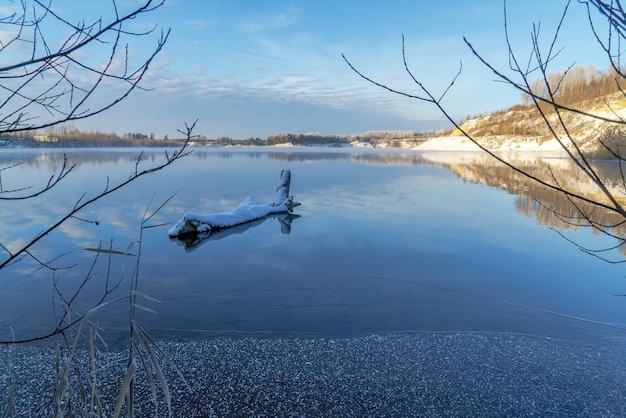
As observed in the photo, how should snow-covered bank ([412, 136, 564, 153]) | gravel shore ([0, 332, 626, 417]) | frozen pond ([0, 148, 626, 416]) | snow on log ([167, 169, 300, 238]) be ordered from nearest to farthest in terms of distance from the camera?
gravel shore ([0, 332, 626, 417]), frozen pond ([0, 148, 626, 416]), snow on log ([167, 169, 300, 238]), snow-covered bank ([412, 136, 564, 153])

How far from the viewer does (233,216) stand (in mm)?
12555

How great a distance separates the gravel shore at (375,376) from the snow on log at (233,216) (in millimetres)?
6205

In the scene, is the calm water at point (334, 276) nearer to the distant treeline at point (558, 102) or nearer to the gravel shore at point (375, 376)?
the gravel shore at point (375, 376)

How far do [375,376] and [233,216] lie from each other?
30.0 ft

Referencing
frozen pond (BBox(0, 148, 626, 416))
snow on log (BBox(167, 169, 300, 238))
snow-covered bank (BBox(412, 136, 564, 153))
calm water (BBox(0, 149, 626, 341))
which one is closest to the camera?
frozen pond (BBox(0, 148, 626, 416))

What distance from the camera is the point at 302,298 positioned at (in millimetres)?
6480

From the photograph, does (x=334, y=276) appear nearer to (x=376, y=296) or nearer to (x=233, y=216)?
(x=376, y=296)

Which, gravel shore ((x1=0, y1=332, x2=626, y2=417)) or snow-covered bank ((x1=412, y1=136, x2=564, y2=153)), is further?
snow-covered bank ((x1=412, y1=136, x2=564, y2=153))

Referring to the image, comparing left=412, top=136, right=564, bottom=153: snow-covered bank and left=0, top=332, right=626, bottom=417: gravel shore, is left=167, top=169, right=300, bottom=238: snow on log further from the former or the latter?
left=412, top=136, right=564, bottom=153: snow-covered bank

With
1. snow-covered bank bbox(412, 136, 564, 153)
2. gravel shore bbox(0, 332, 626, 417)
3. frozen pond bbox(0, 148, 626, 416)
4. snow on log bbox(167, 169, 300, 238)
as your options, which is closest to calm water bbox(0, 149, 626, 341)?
frozen pond bbox(0, 148, 626, 416)

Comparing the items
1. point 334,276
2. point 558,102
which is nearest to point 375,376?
point 334,276

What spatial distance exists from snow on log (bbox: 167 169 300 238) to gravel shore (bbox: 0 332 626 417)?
620 cm

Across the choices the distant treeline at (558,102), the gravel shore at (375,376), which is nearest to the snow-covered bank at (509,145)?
the distant treeline at (558,102)

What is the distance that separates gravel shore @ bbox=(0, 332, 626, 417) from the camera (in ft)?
A: 12.2
